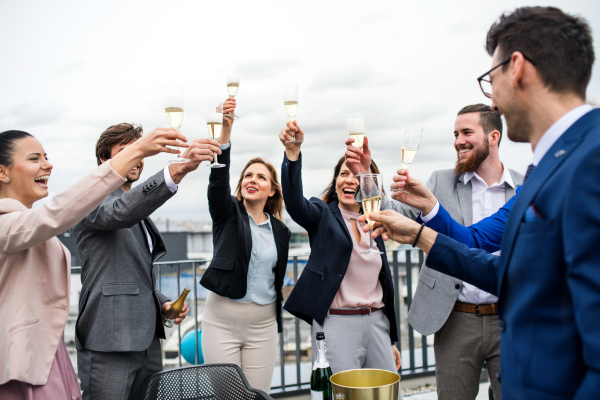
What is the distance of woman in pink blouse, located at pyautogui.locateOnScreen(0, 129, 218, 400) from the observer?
1.39m

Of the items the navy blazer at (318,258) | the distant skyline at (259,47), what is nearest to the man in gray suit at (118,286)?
the navy blazer at (318,258)

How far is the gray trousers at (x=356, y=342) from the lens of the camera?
244cm

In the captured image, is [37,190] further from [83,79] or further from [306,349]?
[306,349]

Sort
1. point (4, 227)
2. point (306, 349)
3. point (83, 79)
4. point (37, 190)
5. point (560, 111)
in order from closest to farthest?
point (560, 111) → point (4, 227) → point (37, 190) → point (83, 79) → point (306, 349)

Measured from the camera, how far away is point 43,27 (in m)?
5.82

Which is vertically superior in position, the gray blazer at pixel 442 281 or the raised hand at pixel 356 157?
the raised hand at pixel 356 157

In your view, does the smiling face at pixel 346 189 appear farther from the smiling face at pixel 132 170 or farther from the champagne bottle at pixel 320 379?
the champagne bottle at pixel 320 379

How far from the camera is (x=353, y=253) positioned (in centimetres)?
262

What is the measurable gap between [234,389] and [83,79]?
6507 millimetres

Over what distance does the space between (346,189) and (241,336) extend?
1.16 m

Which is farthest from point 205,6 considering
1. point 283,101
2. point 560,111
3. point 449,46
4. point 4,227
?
point 560,111

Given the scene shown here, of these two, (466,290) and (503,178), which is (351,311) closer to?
(466,290)

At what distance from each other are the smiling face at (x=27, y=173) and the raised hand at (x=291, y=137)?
3.73 ft

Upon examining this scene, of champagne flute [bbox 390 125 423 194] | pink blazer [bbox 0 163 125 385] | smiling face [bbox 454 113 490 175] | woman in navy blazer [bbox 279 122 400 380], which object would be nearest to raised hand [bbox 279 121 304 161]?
woman in navy blazer [bbox 279 122 400 380]
